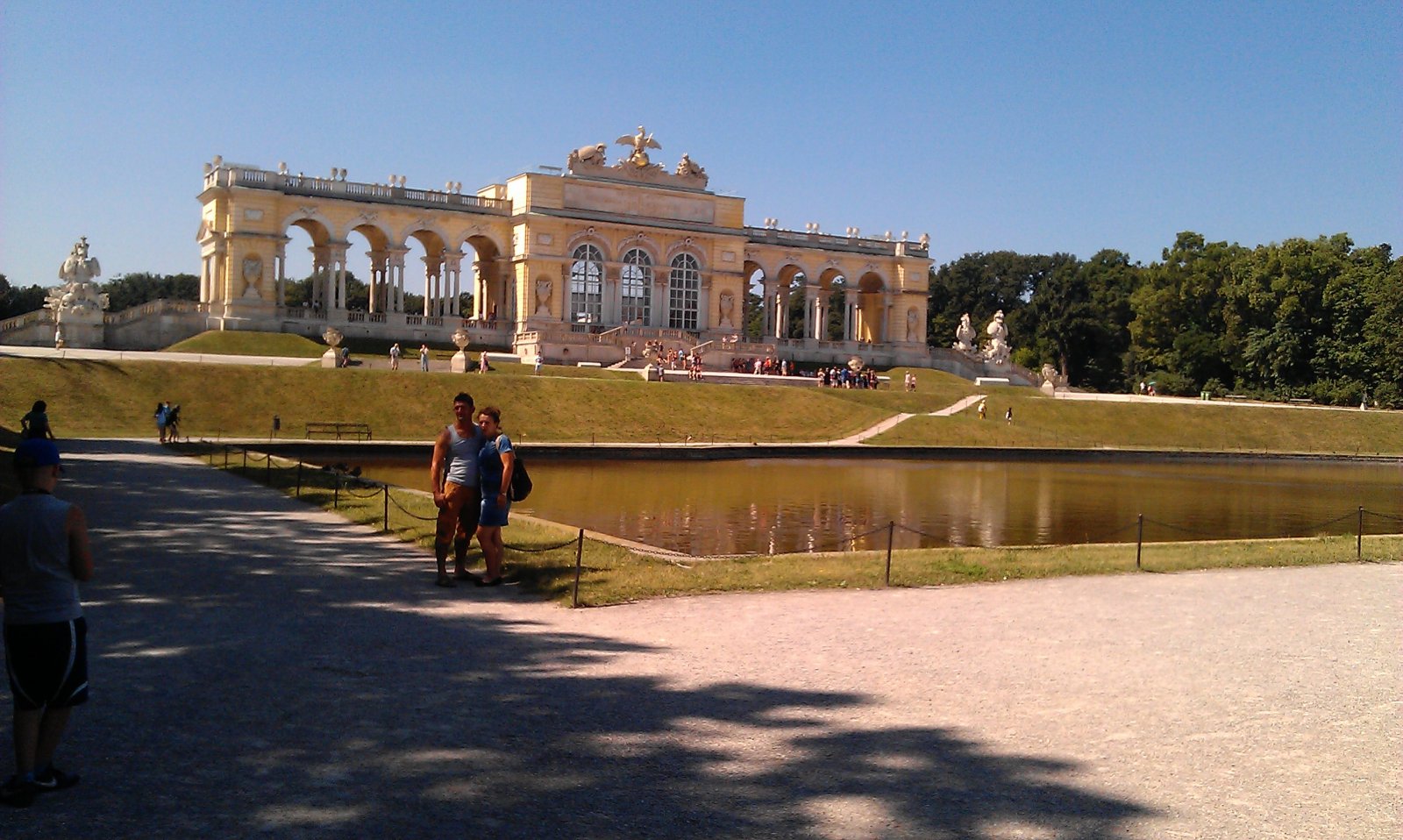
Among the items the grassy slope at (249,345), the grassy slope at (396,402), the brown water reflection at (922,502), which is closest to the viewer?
the brown water reflection at (922,502)

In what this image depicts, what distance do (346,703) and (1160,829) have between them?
512 cm

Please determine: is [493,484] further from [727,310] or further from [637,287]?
[727,310]

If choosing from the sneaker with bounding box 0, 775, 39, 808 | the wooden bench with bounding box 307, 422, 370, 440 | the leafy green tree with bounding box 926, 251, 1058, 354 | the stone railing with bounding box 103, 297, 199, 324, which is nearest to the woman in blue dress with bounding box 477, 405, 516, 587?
the sneaker with bounding box 0, 775, 39, 808

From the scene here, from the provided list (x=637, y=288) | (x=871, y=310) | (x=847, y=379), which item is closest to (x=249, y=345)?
(x=637, y=288)

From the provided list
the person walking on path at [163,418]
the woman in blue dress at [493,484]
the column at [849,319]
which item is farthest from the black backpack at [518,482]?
the column at [849,319]

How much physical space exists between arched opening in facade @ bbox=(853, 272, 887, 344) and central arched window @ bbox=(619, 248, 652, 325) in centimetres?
1634

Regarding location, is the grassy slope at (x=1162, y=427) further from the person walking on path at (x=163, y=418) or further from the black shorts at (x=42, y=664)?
the black shorts at (x=42, y=664)

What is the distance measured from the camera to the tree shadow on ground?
252 inches

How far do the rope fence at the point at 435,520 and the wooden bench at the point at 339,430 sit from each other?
6.37m

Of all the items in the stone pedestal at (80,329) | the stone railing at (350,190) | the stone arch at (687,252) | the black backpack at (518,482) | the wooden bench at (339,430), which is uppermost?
the stone railing at (350,190)

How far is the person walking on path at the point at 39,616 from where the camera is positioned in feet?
20.9

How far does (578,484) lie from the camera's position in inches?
1137

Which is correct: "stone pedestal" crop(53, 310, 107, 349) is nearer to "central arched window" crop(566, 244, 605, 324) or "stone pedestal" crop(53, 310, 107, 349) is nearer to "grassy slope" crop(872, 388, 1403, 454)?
"central arched window" crop(566, 244, 605, 324)

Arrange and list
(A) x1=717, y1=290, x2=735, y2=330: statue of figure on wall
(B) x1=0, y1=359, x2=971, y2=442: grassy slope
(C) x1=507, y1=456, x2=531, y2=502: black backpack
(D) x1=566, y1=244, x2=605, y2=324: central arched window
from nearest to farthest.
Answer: (C) x1=507, y1=456, x2=531, y2=502: black backpack, (B) x1=0, y1=359, x2=971, y2=442: grassy slope, (D) x1=566, y1=244, x2=605, y2=324: central arched window, (A) x1=717, y1=290, x2=735, y2=330: statue of figure on wall
